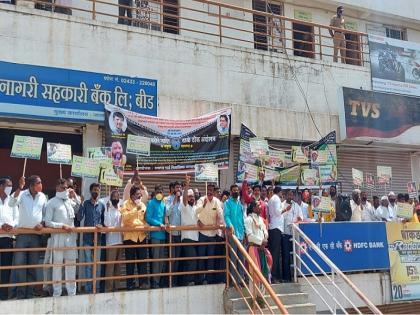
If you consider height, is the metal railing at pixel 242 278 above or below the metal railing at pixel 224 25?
below

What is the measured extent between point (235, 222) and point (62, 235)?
2638mm

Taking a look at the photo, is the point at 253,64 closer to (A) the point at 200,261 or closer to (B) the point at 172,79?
(B) the point at 172,79

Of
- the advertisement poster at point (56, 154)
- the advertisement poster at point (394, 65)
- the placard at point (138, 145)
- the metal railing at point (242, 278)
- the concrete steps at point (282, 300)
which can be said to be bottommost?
the concrete steps at point (282, 300)

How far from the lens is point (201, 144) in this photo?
10523mm

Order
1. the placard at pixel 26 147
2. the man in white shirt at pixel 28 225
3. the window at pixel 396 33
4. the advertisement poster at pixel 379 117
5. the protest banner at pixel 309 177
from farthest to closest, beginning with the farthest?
the window at pixel 396 33 < the advertisement poster at pixel 379 117 < the protest banner at pixel 309 177 < the placard at pixel 26 147 < the man in white shirt at pixel 28 225

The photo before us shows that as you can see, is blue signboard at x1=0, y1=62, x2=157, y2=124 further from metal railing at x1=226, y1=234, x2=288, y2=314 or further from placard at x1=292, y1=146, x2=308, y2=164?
metal railing at x1=226, y1=234, x2=288, y2=314

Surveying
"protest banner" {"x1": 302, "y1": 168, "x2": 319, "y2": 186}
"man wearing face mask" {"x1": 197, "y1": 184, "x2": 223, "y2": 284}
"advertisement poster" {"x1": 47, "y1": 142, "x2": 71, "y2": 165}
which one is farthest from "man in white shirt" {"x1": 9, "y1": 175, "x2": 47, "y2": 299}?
"protest banner" {"x1": 302, "y1": 168, "x2": 319, "y2": 186}

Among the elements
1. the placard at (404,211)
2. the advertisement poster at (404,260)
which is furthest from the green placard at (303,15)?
the advertisement poster at (404,260)

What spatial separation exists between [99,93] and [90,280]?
4152mm

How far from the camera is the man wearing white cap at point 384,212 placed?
10500 millimetres

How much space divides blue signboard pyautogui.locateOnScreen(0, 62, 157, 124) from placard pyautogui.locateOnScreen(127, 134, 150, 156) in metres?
1.20

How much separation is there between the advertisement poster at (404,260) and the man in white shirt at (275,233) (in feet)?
8.54

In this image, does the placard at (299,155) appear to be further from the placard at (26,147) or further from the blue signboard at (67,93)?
the placard at (26,147)

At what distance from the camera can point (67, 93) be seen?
9836 mm
